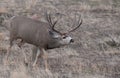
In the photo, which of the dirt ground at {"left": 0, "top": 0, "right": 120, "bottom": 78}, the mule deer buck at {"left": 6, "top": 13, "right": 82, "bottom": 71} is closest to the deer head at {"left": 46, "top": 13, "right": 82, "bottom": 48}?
the mule deer buck at {"left": 6, "top": 13, "right": 82, "bottom": 71}

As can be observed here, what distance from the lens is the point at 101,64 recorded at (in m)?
14.4

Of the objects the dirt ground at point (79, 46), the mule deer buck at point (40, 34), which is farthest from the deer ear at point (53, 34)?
the dirt ground at point (79, 46)

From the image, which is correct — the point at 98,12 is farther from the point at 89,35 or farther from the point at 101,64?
the point at 101,64

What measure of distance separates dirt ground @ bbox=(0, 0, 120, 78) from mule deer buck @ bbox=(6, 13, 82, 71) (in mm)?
571

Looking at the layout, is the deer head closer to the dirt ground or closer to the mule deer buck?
the mule deer buck

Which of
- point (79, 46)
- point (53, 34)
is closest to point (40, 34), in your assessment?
point (53, 34)

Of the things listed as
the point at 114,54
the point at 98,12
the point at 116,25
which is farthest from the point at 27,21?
the point at 98,12

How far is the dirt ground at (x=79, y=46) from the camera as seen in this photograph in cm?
1320

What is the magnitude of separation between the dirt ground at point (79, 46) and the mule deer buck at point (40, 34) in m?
0.57

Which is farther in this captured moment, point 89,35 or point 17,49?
point 89,35

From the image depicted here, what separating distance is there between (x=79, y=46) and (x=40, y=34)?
3535 millimetres

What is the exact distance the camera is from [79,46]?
16.8 metres

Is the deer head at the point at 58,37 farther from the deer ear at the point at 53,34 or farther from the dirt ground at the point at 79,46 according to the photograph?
the dirt ground at the point at 79,46

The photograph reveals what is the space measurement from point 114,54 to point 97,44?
1.45 m
